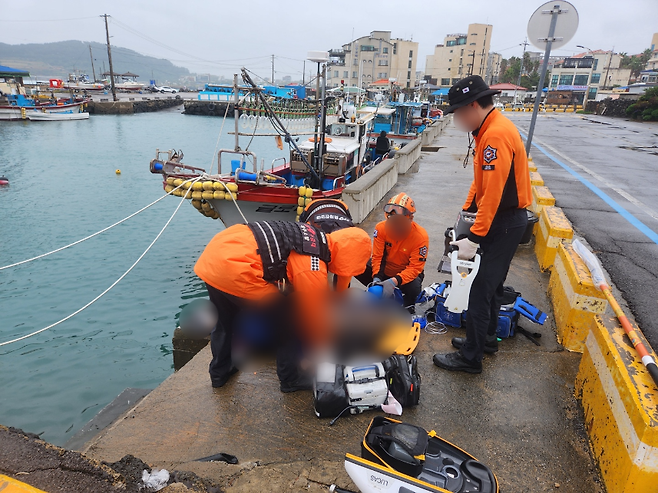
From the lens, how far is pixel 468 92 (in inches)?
99.6

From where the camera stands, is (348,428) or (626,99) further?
(626,99)

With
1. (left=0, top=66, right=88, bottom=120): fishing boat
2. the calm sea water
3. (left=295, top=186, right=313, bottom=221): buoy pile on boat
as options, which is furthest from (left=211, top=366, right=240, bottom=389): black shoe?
(left=0, top=66, right=88, bottom=120): fishing boat

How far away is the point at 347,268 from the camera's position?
2643 millimetres

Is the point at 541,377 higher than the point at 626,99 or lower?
lower

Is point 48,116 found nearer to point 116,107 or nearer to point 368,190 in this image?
point 116,107

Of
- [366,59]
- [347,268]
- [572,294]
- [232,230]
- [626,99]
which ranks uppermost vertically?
[366,59]

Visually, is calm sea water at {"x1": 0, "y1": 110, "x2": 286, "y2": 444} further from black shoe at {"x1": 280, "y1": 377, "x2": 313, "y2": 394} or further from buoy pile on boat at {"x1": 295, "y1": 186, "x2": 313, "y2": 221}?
black shoe at {"x1": 280, "y1": 377, "x2": 313, "y2": 394}

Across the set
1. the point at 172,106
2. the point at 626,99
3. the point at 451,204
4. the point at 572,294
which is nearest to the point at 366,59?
the point at 172,106

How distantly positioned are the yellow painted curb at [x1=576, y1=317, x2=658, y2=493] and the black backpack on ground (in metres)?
1.03

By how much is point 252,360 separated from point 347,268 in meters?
1.25

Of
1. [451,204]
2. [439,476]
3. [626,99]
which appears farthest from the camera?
[626,99]

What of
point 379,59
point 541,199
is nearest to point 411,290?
point 541,199

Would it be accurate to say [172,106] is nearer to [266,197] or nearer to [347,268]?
[266,197]

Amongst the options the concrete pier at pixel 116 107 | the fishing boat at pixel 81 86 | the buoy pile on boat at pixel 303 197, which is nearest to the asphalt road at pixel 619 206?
the buoy pile on boat at pixel 303 197
